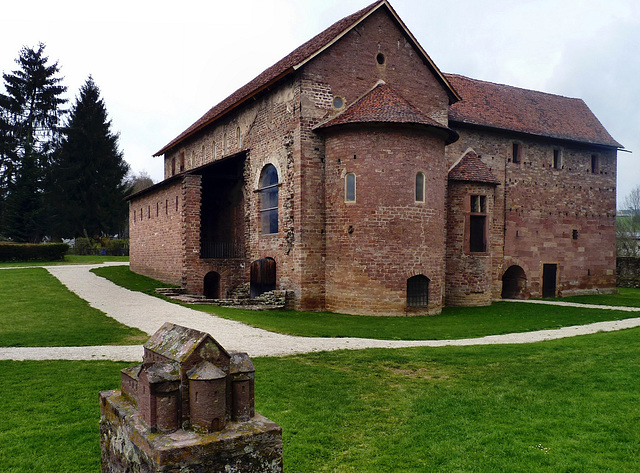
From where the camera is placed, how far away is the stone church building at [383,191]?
18047 millimetres

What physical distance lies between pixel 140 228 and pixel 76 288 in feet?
33.5

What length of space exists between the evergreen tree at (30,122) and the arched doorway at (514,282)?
34.6 meters

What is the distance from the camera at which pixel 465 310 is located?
2033 cm

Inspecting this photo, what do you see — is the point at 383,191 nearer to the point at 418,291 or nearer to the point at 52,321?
the point at 418,291

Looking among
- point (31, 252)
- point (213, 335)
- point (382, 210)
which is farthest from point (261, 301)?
point (31, 252)

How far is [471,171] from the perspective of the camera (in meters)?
22.3

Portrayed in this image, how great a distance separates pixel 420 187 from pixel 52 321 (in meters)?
12.6

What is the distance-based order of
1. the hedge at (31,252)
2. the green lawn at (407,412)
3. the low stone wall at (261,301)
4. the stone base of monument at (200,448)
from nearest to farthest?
the stone base of monument at (200,448) → the green lawn at (407,412) → the low stone wall at (261,301) → the hedge at (31,252)

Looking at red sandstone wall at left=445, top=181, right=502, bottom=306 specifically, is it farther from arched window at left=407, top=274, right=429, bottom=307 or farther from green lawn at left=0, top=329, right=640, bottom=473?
green lawn at left=0, top=329, right=640, bottom=473

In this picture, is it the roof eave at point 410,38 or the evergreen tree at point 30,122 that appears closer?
the roof eave at point 410,38

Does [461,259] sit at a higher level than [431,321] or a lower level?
higher

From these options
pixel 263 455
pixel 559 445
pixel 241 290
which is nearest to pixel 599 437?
pixel 559 445

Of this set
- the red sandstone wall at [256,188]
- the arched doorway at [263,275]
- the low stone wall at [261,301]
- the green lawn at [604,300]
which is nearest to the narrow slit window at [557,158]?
the green lawn at [604,300]

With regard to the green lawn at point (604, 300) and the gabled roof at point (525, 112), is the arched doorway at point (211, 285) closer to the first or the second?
the gabled roof at point (525, 112)
